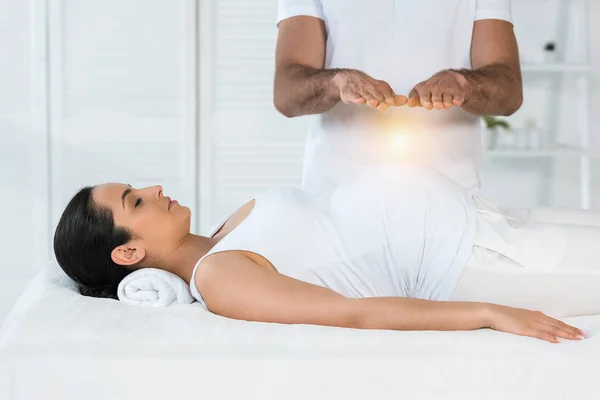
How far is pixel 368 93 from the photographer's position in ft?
5.83

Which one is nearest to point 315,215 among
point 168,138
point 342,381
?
point 342,381

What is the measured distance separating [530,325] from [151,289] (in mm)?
774

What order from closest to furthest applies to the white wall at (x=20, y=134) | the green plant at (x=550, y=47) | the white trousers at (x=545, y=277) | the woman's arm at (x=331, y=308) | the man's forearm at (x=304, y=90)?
the woman's arm at (x=331, y=308)
the white trousers at (x=545, y=277)
the man's forearm at (x=304, y=90)
the white wall at (x=20, y=134)
the green plant at (x=550, y=47)

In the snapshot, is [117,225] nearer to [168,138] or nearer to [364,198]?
[364,198]

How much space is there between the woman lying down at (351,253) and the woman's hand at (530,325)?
0.02 meters

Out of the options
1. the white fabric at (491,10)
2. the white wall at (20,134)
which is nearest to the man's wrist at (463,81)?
the white fabric at (491,10)

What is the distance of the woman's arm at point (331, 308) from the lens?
1575 millimetres

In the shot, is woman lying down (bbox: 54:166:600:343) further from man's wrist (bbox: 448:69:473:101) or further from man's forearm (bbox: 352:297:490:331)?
man's wrist (bbox: 448:69:473:101)

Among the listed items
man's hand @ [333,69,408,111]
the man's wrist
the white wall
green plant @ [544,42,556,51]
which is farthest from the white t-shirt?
the white wall

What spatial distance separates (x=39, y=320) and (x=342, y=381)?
58 cm

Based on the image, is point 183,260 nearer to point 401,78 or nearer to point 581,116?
point 401,78

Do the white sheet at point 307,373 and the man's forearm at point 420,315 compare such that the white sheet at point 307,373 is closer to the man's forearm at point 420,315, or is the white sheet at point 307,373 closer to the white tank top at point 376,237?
the man's forearm at point 420,315

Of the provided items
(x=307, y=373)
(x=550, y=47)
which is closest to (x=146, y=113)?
(x=550, y=47)

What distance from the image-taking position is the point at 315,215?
1866 mm
